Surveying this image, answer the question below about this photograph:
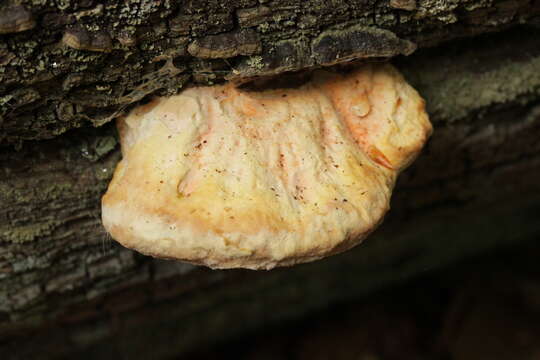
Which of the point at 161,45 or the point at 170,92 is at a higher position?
the point at 161,45

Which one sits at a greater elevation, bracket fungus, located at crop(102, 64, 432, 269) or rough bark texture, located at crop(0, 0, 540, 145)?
rough bark texture, located at crop(0, 0, 540, 145)

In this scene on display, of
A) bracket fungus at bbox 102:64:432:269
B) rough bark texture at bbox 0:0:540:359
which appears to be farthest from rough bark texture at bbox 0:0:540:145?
bracket fungus at bbox 102:64:432:269

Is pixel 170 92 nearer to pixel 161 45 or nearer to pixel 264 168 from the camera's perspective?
pixel 161 45

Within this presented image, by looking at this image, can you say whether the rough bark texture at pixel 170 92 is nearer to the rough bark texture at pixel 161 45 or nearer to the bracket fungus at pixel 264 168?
the rough bark texture at pixel 161 45

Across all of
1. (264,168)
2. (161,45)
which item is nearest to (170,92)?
(161,45)

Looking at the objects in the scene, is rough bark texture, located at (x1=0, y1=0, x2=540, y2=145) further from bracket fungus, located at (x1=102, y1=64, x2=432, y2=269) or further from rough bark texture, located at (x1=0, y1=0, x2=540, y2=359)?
bracket fungus, located at (x1=102, y1=64, x2=432, y2=269)
